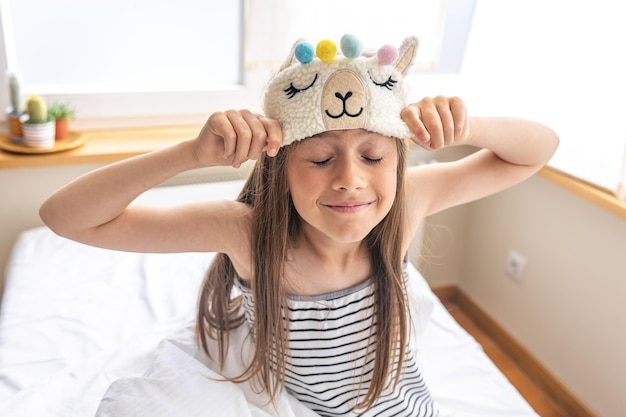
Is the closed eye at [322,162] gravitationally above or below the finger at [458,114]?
below

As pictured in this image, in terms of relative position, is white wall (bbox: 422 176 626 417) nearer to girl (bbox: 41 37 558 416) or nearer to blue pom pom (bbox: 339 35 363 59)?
girl (bbox: 41 37 558 416)

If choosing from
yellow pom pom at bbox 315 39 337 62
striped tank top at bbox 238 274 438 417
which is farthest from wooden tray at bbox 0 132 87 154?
yellow pom pom at bbox 315 39 337 62

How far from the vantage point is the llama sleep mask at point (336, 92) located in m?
0.82

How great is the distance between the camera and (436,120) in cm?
84

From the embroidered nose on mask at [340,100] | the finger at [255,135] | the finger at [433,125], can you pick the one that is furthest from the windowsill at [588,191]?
the finger at [255,135]

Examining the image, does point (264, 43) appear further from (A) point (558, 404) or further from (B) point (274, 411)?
(A) point (558, 404)

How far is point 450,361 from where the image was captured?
1.36 metres

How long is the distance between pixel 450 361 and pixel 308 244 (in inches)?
20.4

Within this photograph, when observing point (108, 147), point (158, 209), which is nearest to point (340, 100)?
point (158, 209)

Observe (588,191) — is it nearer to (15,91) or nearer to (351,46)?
(351,46)

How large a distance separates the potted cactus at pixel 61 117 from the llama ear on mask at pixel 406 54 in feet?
3.91

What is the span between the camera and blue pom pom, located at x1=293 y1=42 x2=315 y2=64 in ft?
2.68

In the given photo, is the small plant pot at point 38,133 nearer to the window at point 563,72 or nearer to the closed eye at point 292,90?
the closed eye at point 292,90

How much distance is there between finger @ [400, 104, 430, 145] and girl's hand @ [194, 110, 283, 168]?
18 cm
